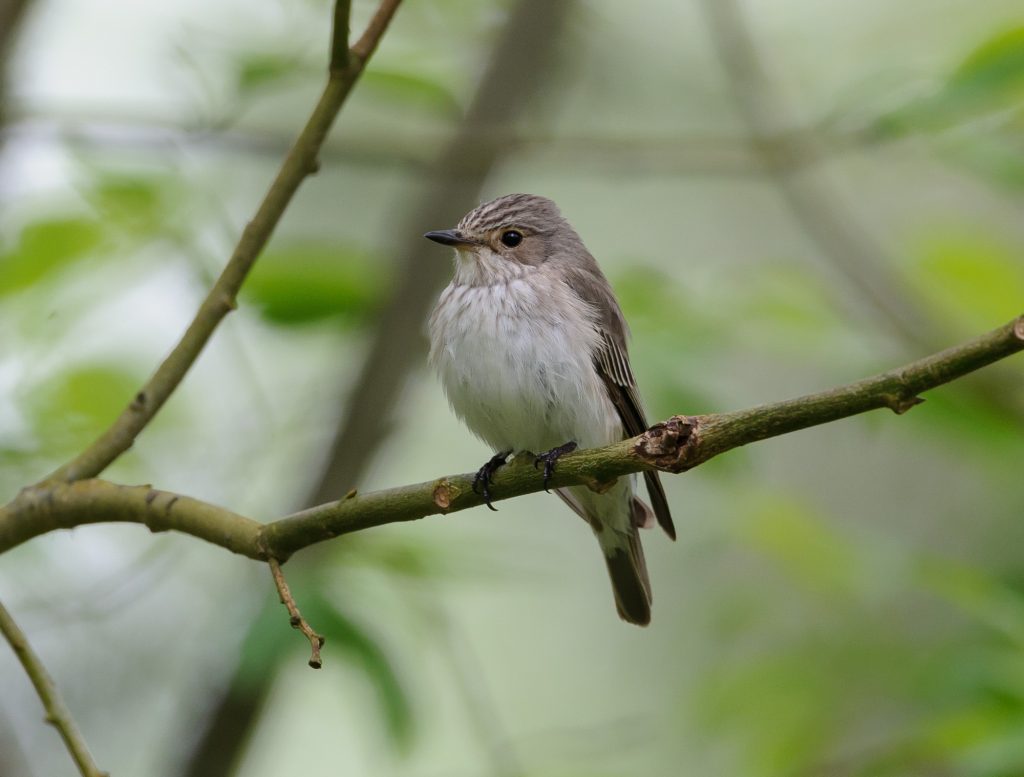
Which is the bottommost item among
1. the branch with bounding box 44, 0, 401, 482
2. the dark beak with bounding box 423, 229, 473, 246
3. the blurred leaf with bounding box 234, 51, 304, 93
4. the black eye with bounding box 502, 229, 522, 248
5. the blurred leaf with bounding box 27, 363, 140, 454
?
the branch with bounding box 44, 0, 401, 482

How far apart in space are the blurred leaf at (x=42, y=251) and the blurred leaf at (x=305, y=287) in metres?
0.73

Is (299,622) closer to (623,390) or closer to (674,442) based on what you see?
(674,442)

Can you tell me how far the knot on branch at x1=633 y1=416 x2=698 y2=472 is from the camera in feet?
8.91

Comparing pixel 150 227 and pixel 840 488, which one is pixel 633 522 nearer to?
pixel 150 227

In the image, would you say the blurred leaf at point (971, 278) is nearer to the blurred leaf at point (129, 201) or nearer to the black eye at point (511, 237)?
the black eye at point (511, 237)

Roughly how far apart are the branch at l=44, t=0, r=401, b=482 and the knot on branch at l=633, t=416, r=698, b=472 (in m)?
1.49

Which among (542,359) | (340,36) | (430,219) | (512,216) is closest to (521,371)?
(542,359)

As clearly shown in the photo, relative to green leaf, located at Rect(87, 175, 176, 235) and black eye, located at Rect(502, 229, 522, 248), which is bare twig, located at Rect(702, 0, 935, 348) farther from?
green leaf, located at Rect(87, 175, 176, 235)

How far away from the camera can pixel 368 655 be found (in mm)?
4660

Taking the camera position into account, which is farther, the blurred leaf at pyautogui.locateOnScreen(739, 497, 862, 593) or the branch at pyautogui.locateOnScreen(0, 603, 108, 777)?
the blurred leaf at pyautogui.locateOnScreen(739, 497, 862, 593)

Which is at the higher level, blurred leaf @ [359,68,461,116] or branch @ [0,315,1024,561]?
blurred leaf @ [359,68,461,116]

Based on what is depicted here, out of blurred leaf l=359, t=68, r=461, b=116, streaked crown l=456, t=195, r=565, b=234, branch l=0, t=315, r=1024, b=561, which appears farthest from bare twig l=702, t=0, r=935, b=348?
branch l=0, t=315, r=1024, b=561

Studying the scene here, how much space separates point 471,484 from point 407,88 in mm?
2372

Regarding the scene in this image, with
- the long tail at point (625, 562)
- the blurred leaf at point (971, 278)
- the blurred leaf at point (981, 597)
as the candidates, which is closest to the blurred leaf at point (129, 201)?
the long tail at point (625, 562)
